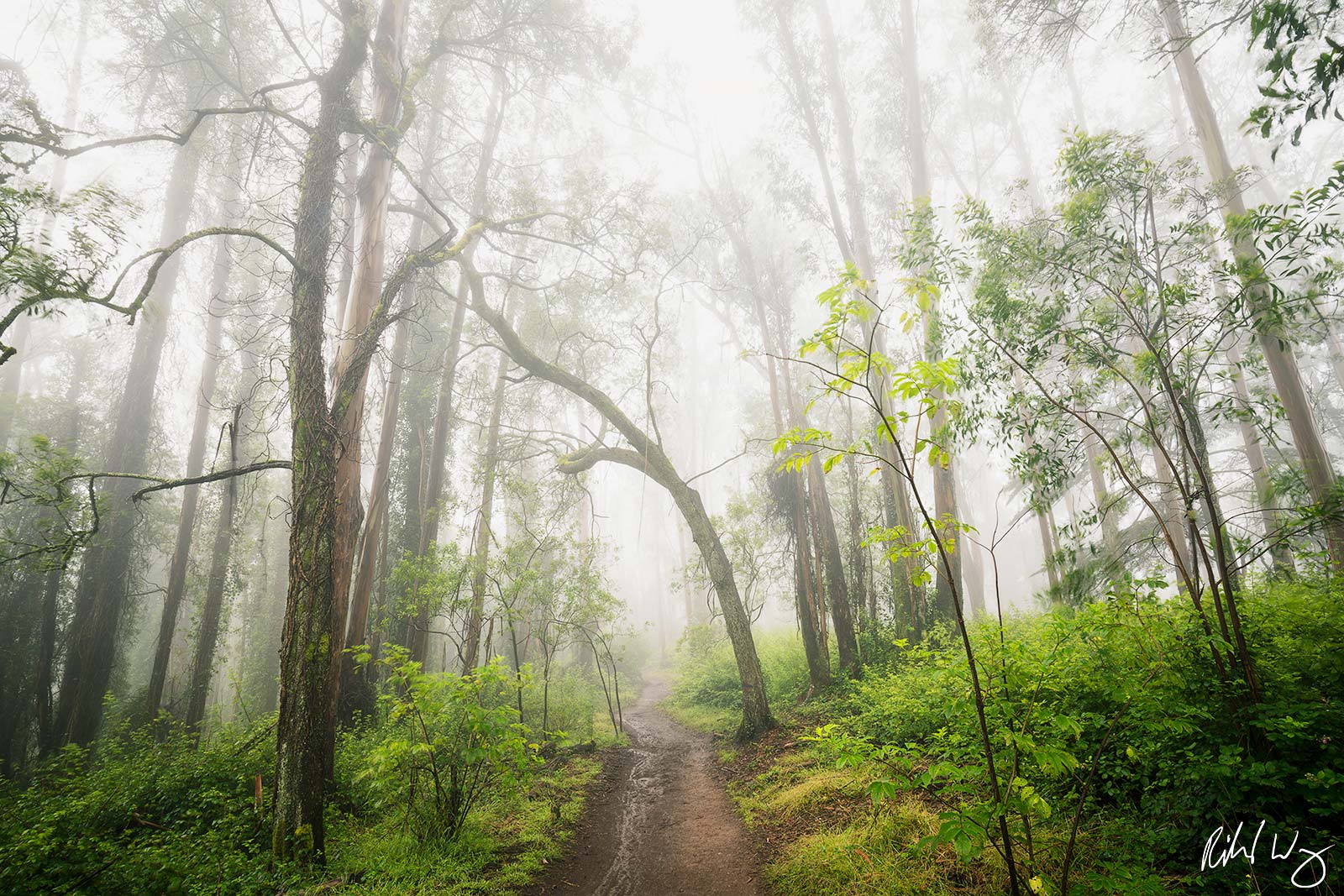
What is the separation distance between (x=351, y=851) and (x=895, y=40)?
16465mm

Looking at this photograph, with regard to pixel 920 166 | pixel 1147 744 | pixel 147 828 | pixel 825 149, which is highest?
pixel 825 149

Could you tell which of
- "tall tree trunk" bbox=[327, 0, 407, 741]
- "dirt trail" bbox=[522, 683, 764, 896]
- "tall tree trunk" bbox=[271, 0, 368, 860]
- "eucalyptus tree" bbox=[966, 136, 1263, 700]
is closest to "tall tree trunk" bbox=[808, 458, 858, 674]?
"dirt trail" bbox=[522, 683, 764, 896]

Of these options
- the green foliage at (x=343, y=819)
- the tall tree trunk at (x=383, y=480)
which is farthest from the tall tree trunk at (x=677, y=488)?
the green foliage at (x=343, y=819)

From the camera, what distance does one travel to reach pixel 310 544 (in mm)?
4387

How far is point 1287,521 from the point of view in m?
3.08

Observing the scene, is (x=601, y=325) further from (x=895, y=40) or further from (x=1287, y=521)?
(x=1287, y=521)

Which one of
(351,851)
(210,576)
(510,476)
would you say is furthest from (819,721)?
(210,576)

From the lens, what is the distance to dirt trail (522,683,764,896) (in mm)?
4105

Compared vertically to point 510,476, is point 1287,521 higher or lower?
lower

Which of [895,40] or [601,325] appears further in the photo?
[601,325]
